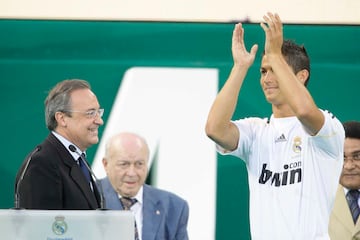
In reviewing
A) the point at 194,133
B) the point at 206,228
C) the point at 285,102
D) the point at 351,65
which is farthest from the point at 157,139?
the point at 285,102

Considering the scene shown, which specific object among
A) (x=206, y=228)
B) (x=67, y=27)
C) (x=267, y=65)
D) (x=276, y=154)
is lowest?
(x=206, y=228)

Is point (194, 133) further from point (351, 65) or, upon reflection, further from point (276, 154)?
point (276, 154)

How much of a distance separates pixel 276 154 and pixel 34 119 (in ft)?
6.75

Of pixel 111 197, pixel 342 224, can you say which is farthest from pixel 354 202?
pixel 111 197

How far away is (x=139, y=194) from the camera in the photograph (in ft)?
17.9

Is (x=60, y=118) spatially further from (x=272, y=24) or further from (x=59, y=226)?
(x=59, y=226)

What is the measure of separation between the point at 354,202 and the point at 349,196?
0.15 feet

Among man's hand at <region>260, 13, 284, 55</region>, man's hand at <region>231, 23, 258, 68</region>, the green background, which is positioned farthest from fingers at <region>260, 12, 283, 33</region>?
the green background

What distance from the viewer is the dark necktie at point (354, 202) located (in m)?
5.18

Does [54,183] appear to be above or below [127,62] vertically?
below

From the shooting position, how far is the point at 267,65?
13.4 feet

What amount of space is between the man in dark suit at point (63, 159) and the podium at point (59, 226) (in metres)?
0.70

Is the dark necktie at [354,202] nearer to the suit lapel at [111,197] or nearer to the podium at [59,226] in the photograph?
the suit lapel at [111,197]

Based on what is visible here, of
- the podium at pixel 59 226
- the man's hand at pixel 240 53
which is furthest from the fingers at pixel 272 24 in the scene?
the podium at pixel 59 226
